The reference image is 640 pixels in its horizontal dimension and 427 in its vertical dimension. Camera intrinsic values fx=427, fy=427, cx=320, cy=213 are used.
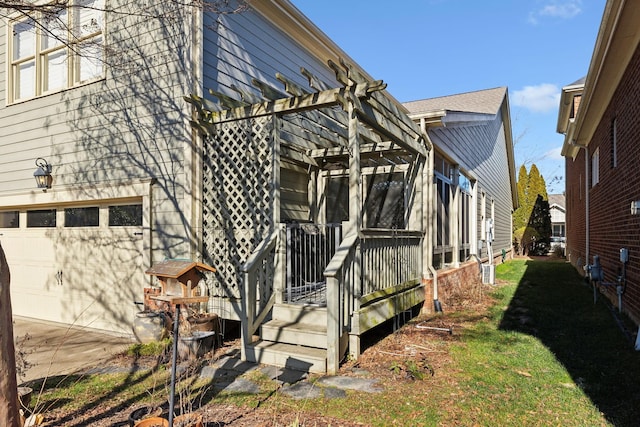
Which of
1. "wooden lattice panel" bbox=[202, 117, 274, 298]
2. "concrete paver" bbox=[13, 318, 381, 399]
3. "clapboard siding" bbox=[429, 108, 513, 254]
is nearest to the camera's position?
"concrete paver" bbox=[13, 318, 381, 399]

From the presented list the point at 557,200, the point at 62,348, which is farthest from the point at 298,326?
the point at 557,200

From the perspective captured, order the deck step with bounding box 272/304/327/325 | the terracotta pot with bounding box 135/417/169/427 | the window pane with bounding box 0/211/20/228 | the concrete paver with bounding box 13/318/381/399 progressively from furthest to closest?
the window pane with bounding box 0/211/20/228, the deck step with bounding box 272/304/327/325, the concrete paver with bounding box 13/318/381/399, the terracotta pot with bounding box 135/417/169/427

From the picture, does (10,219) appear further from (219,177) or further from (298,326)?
(298,326)

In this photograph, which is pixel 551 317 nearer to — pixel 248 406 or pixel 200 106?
pixel 248 406

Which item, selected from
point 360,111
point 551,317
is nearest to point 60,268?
point 360,111

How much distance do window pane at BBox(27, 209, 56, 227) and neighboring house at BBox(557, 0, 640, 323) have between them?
8.88m

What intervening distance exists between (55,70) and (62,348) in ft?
15.9

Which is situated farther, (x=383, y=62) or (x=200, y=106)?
(x=383, y=62)

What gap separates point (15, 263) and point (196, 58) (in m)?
5.59

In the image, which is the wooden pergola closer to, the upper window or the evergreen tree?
the upper window

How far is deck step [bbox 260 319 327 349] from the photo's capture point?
182 inches

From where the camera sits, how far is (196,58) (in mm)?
5660

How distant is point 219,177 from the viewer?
5.72m

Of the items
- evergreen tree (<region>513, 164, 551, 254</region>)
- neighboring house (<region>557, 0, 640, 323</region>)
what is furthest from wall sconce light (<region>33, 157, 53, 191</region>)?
evergreen tree (<region>513, 164, 551, 254</region>)
